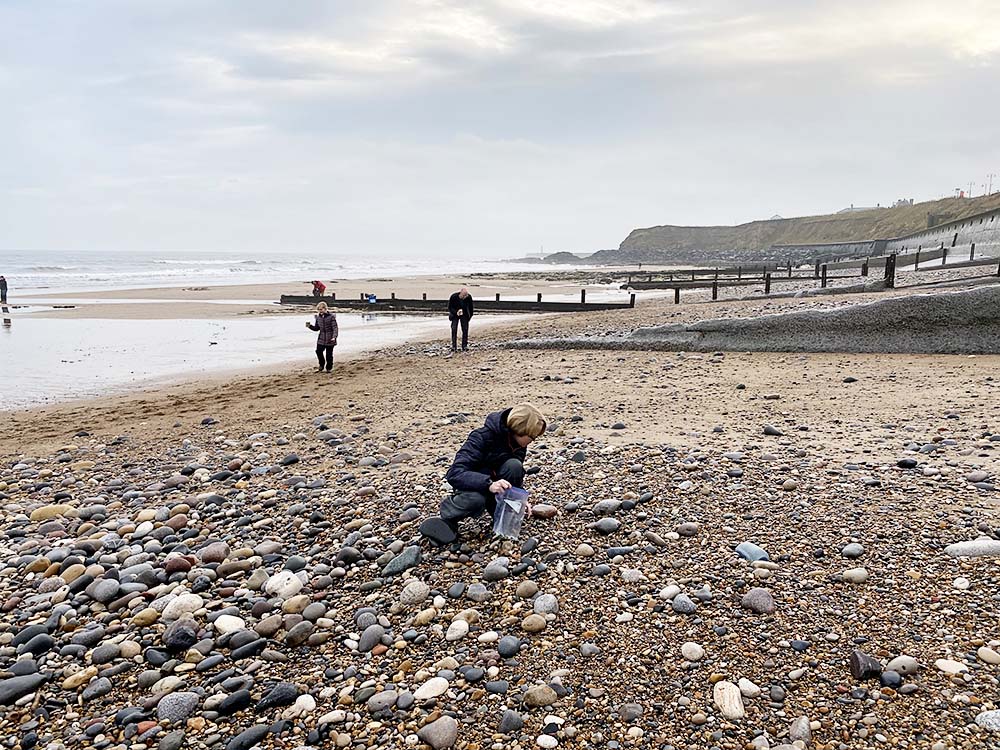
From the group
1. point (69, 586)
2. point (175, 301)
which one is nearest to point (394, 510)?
point (69, 586)

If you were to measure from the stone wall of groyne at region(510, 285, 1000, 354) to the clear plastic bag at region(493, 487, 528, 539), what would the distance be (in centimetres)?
981

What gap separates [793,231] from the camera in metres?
156

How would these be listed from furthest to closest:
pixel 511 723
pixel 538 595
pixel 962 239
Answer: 1. pixel 962 239
2. pixel 538 595
3. pixel 511 723

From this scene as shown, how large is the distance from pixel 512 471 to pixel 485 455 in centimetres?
22

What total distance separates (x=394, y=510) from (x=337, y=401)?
5823 mm

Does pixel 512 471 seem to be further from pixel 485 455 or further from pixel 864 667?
pixel 864 667

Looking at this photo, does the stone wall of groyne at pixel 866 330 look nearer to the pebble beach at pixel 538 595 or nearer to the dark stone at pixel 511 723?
the pebble beach at pixel 538 595

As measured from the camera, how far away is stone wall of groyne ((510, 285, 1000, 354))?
1170 cm

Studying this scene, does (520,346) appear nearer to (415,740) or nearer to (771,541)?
(771,541)

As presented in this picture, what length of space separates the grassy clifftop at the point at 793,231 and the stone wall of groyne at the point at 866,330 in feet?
284

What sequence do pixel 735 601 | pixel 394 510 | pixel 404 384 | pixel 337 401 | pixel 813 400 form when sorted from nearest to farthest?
pixel 735 601
pixel 394 510
pixel 813 400
pixel 337 401
pixel 404 384

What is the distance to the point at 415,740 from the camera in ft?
10.2

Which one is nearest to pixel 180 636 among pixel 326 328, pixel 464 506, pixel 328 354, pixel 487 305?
pixel 464 506

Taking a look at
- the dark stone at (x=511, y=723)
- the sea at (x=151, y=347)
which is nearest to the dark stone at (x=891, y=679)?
the dark stone at (x=511, y=723)
